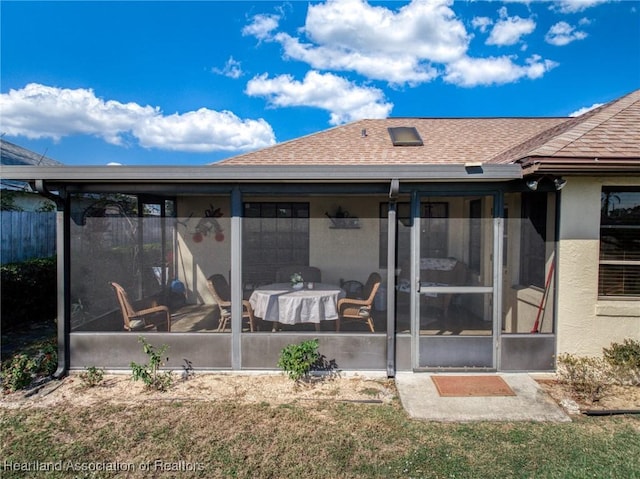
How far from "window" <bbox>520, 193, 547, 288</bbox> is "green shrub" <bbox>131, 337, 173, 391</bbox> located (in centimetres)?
475

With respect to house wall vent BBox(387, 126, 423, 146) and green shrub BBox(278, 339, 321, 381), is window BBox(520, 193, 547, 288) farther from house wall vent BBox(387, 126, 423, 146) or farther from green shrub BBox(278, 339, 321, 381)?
house wall vent BBox(387, 126, 423, 146)

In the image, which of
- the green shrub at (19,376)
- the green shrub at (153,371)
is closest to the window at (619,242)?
the green shrub at (153,371)

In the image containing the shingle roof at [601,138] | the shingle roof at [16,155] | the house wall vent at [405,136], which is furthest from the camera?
the shingle roof at [16,155]

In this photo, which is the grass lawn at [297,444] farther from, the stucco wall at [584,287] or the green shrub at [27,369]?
the stucco wall at [584,287]

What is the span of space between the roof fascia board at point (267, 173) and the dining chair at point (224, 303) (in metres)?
1.50

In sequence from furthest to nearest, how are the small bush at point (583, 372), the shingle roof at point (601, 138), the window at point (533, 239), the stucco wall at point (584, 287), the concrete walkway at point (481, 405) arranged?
1. the window at point (533, 239)
2. the stucco wall at point (584, 287)
3. the small bush at point (583, 372)
4. the shingle roof at point (601, 138)
5. the concrete walkway at point (481, 405)

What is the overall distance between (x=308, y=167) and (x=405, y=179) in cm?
118

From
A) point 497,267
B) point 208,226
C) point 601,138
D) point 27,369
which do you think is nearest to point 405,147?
point 601,138

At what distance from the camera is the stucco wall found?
479 cm

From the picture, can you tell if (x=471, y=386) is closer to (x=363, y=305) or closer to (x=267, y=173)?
(x=363, y=305)

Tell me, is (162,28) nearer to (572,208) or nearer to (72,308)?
(72,308)

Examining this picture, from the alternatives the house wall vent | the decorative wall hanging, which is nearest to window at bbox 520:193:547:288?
the decorative wall hanging

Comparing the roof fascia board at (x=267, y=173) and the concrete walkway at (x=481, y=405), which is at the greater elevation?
the roof fascia board at (x=267, y=173)

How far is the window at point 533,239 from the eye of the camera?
4.91 metres
